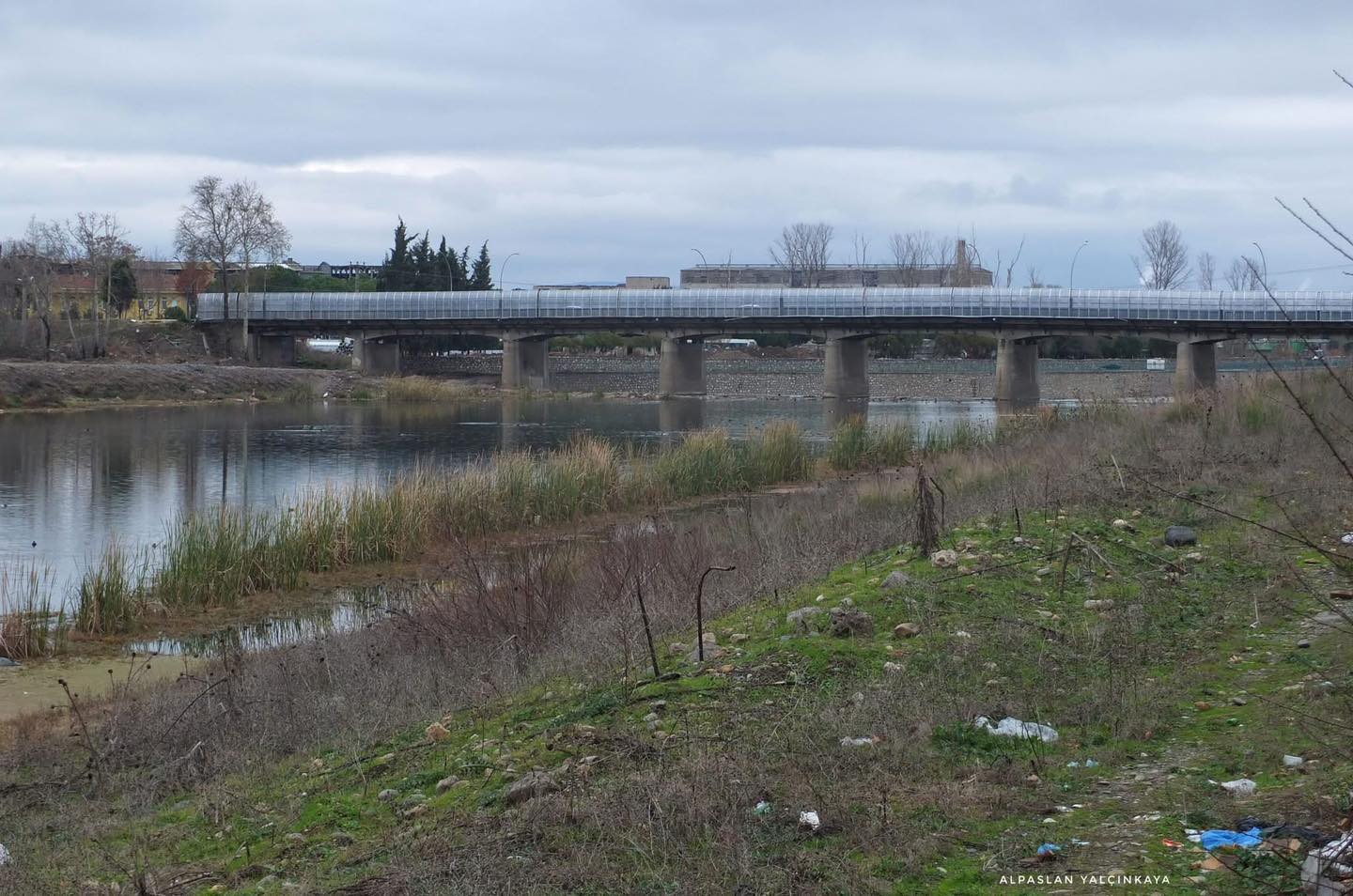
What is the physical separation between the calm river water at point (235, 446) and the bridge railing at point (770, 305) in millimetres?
10954

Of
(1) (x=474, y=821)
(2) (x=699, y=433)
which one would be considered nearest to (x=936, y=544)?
(1) (x=474, y=821)

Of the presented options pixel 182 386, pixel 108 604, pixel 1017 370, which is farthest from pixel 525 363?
pixel 108 604

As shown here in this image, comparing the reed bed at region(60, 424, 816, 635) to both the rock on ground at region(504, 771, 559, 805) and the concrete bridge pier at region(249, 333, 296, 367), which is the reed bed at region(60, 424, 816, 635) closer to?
the rock on ground at region(504, 771, 559, 805)

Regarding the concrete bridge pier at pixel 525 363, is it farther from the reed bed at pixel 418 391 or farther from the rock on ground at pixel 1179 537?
the rock on ground at pixel 1179 537

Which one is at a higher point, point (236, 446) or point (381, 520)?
point (381, 520)

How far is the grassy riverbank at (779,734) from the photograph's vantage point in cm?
568

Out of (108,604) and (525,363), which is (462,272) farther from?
(108,604)

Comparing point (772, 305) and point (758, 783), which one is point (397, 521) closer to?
point (758, 783)

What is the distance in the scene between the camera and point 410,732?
8.77 meters

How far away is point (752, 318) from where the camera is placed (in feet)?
303

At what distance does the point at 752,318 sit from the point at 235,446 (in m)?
51.7

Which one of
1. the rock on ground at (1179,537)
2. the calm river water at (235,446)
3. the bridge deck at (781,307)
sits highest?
the bridge deck at (781,307)

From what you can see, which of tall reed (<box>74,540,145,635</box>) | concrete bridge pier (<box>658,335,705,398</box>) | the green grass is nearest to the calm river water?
tall reed (<box>74,540,145,635</box>)

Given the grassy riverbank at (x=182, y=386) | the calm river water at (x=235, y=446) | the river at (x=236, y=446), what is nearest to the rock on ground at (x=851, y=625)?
the river at (x=236, y=446)
